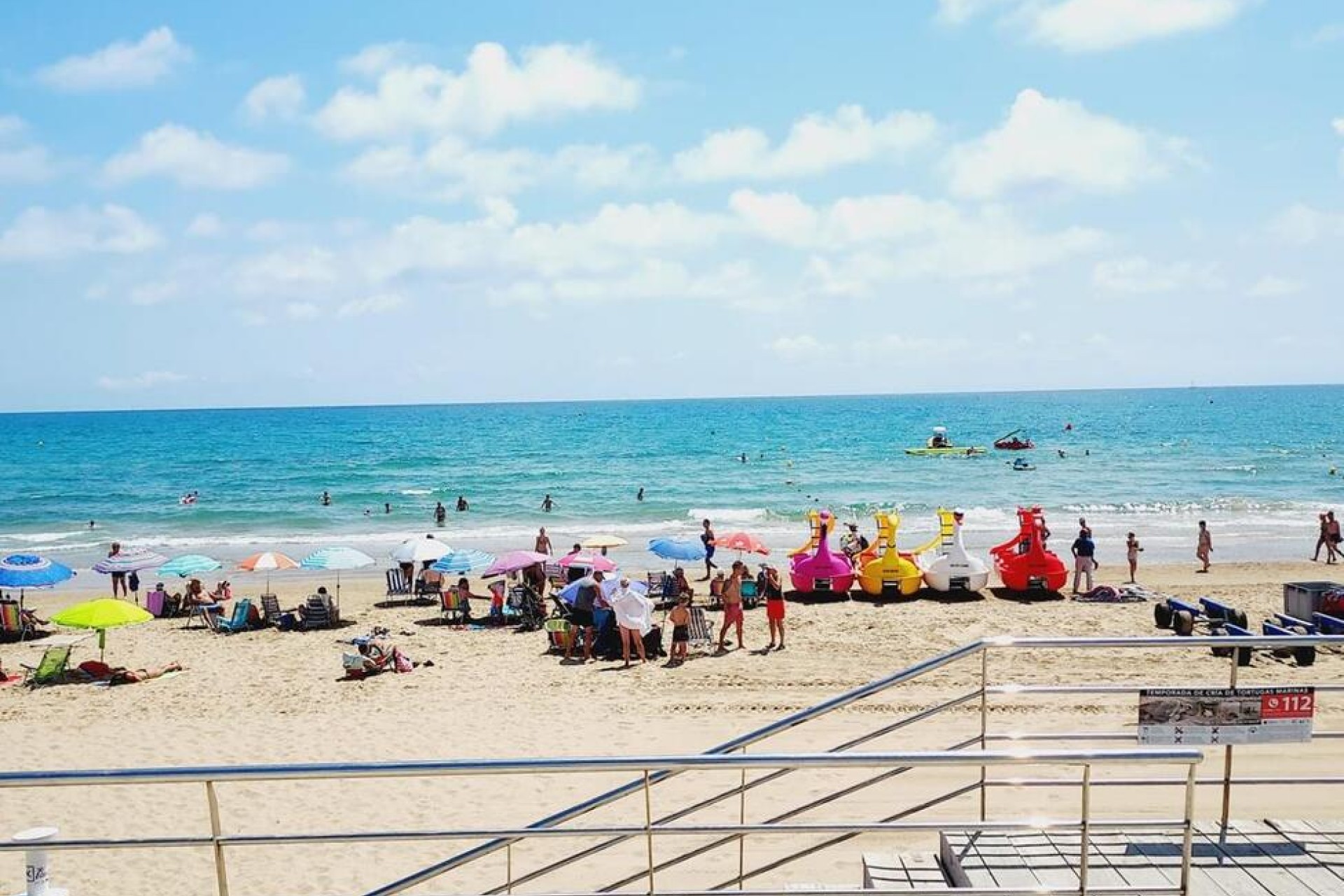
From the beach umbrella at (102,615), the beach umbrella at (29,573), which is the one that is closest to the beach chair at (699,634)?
the beach umbrella at (102,615)

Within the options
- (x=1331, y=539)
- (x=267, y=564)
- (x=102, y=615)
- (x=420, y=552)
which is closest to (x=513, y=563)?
(x=420, y=552)

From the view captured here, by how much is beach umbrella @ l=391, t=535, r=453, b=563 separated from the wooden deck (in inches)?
645

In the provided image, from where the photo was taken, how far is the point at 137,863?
868cm

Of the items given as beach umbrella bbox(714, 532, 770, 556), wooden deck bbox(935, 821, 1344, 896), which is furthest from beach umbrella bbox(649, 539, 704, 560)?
wooden deck bbox(935, 821, 1344, 896)

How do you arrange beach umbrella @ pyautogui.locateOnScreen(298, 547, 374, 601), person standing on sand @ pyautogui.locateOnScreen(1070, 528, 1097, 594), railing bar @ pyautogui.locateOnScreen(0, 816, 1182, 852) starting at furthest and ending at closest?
person standing on sand @ pyautogui.locateOnScreen(1070, 528, 1097, 594) → beach umbrella @ pyautogui.locateOnScreen(298, 547, 374, 601) → railing bar @ pyautogui.locateOnScreen(0, 816, 1182, 852)

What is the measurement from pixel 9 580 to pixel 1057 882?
1797cm

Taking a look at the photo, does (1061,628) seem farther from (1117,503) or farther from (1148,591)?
(1117,503)

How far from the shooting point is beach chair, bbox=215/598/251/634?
18.4 metres

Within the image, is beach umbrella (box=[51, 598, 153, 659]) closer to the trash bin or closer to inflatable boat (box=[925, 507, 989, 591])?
inflatable boat (box=[925, 507, 989, 591])

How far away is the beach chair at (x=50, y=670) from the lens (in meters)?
14.8

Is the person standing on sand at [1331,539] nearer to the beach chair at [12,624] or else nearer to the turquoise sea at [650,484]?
the turquoise sea at [650,484]

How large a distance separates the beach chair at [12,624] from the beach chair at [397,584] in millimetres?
6581

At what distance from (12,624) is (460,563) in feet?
26.6

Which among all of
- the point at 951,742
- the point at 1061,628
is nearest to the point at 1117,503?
the point at 1061,628
